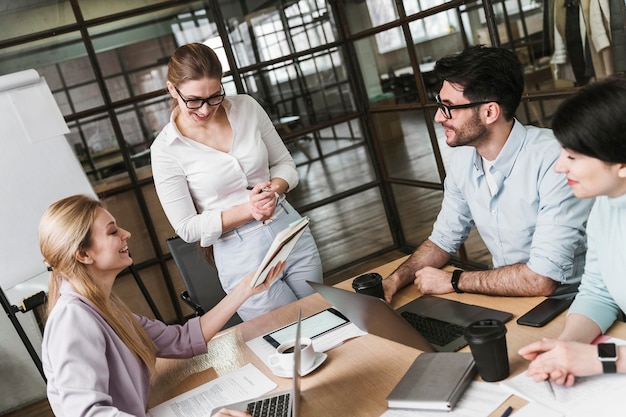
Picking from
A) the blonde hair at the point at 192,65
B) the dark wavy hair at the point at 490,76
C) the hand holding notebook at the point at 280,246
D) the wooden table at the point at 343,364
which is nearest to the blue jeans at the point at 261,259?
the wooden table at the point at 343,364

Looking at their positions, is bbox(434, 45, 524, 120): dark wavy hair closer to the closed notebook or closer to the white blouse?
the white blouse

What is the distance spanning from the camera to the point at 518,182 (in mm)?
1985

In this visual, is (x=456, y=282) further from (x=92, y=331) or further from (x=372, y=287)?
(x=92, y=331)

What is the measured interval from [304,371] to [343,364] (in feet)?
→ 0.32

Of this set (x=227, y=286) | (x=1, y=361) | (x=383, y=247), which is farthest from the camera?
(x=383, y=247)

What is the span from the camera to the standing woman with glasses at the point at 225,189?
2.32 m

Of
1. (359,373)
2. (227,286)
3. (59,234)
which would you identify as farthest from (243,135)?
(359,373)

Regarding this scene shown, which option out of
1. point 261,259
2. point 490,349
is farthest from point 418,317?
point 261,259

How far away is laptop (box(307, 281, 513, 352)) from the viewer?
1583mm

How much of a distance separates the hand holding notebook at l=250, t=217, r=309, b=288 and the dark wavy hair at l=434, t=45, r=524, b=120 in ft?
2.14

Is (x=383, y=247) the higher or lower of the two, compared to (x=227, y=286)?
lower

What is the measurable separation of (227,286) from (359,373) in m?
0.97

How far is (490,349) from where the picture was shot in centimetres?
134

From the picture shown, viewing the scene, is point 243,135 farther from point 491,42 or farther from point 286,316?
point 491,42
